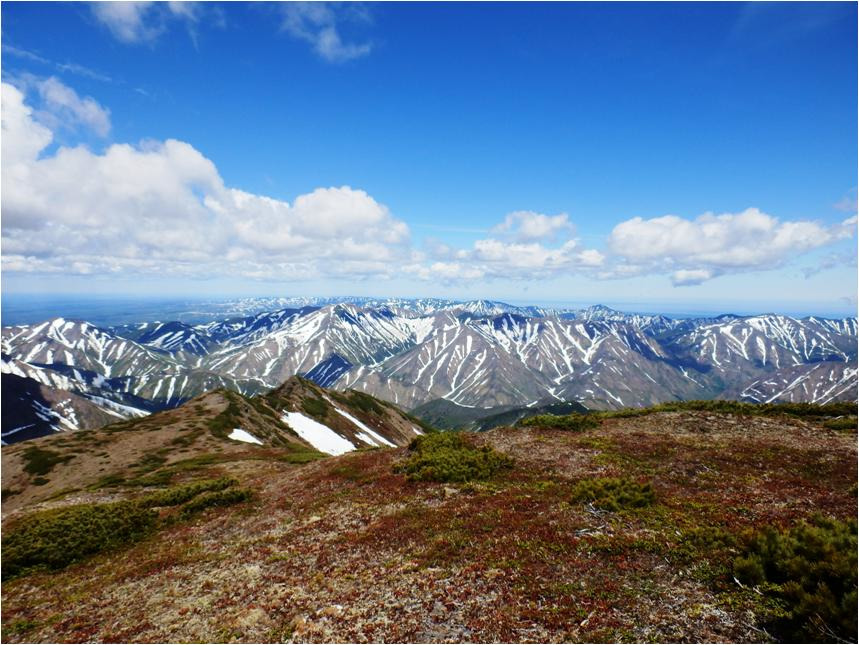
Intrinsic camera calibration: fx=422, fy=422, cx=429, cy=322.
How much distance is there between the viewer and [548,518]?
19.0m

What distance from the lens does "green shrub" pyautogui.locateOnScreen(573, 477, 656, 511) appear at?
19.4 m

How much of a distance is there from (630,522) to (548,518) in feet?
11.1

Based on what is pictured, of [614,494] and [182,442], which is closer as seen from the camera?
[614,494]

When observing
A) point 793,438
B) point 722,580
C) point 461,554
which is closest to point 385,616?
point 461,554

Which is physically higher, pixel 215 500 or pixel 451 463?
pixel 451 463

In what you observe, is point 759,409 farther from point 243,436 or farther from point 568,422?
point 243,436

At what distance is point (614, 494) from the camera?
20203mm

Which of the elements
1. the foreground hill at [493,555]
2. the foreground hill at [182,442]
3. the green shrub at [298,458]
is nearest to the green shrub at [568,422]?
Answer: the foreground hill at [493,555]

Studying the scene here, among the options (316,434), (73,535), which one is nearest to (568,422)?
(73,535)

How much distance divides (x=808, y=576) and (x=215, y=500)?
31529 millimetres

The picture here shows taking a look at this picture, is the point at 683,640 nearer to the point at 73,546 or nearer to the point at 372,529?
the point at 372,529

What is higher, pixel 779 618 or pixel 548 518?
pixel 779 618

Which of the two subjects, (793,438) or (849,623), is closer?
(849,623)

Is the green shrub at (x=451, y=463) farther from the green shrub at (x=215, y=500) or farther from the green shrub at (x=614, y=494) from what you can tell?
the green shrub at (x=215, y=500)
